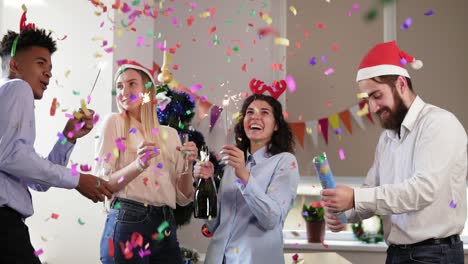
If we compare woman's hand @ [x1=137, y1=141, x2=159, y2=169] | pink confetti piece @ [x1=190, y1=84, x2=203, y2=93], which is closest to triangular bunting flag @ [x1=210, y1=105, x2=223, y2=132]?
pink confetti piece @ [x1=190, y1=84, x2=203, y2=93]

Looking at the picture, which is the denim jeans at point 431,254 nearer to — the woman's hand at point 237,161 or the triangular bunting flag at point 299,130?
the woman's hand at point 237,161

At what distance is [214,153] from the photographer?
4012 millimetres

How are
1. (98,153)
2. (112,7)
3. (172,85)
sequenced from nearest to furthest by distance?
(98,153) → (112,7) → (172,85)

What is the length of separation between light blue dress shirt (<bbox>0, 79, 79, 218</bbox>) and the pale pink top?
19.9 inches

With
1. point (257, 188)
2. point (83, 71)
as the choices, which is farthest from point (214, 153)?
point (257, 188)

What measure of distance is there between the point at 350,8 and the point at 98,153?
8.23 feet

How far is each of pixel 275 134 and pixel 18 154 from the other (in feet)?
3.74

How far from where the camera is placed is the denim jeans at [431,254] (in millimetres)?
2102

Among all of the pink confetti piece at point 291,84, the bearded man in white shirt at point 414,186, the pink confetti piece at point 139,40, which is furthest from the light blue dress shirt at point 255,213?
the pink confetti piece at point 291,84

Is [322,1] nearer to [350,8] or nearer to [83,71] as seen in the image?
[350,8]

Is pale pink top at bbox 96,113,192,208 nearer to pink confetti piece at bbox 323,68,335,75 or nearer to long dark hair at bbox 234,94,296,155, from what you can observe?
long dark hair at bbox 234,94,296,155

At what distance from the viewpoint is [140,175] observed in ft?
8.72

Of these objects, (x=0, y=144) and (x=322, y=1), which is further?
(x=322, y=1)

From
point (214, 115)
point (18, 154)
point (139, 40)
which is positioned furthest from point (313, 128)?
point (18, 154)
